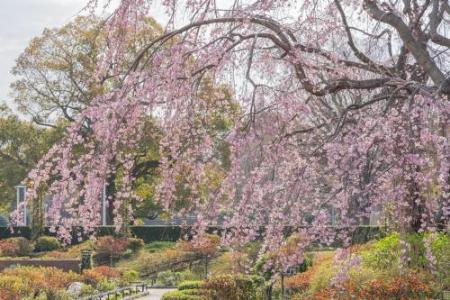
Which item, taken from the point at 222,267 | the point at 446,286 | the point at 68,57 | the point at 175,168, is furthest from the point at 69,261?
the point at 68,57

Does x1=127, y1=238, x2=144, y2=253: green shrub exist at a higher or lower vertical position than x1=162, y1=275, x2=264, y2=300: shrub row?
higher

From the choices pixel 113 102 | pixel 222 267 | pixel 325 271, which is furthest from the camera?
pixel 222 267

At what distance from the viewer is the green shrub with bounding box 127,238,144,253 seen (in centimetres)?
2886

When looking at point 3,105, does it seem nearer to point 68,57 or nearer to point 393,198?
point 68,57

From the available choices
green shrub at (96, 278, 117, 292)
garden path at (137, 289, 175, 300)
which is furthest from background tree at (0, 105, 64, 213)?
green shrub at (96, 278, 117, 292)

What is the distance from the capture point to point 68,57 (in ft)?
120

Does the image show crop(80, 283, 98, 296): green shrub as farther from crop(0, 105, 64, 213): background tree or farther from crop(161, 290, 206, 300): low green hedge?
crop(0, 105, 64, 213): background tree

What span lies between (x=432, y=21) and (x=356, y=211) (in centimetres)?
225

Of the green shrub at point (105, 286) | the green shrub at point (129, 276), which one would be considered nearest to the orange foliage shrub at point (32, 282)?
the green shrub at point (105, 286)

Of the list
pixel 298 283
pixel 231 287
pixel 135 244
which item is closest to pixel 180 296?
pixel 231 287

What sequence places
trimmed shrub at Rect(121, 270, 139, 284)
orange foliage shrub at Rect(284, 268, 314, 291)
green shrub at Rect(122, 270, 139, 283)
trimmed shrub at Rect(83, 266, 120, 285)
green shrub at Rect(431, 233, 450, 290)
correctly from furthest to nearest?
green shrub at Rect(122, 270, 139, 283), trimmed shrub at Rect(121, 270, 139, 284), trimmed shrub at Rect(83, 266, 120, 285), orange foliage shrub at Rect(284, 268, 314, 291), green shrub at Rect(431, 233, 450, 290)

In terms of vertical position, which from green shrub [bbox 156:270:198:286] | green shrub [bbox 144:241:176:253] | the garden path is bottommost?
the garden path

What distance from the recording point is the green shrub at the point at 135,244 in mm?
28861

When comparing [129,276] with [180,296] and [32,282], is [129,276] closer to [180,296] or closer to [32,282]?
[32,282]
